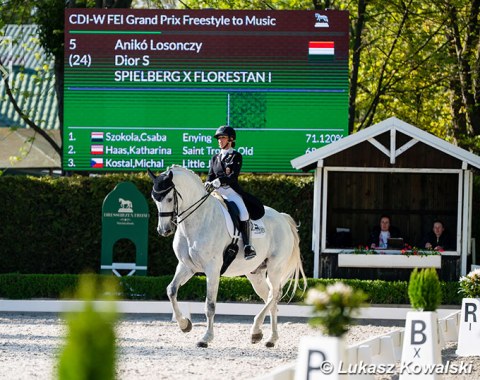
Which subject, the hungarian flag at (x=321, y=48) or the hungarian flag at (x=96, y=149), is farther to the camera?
the hungarian flag at (x=321, y=48)

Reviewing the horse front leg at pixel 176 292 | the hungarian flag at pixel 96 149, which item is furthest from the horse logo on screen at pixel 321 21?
the horse front leg at pixel 176 292

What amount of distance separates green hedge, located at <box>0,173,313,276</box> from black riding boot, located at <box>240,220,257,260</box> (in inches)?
308

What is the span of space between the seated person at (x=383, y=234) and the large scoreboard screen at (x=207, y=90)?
192 cm

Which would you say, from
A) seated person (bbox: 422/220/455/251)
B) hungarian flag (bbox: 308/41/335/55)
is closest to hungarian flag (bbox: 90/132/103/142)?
hungarian flag (bbox: 308/41/335/55)

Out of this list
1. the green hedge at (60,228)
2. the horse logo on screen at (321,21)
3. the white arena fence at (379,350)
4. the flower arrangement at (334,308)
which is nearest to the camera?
the flower arrangement at (334,308)

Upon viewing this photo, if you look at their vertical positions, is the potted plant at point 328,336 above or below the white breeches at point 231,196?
below

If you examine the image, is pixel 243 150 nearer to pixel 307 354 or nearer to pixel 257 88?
pixel 257 88

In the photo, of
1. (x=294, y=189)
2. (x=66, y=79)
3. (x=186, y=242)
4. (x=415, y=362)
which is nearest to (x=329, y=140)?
(x=294, y=189)

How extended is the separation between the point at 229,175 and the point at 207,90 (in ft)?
25.2

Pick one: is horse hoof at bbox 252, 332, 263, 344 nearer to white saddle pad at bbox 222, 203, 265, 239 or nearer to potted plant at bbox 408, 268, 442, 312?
white saddle pad at bbox 222, 203, 265, 239

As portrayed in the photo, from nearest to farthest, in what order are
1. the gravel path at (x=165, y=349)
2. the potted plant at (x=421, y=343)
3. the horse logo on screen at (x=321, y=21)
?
the potted plant at (x=421, y=343)
the gravel path at (x=165, y=349)
the horse logo on screen at (x=321, y=21)

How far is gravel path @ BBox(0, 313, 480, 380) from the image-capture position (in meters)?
10.3

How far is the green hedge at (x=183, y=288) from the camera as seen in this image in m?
19.0

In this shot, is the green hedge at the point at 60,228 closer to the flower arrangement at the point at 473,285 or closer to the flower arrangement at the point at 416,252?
the flower arrangement at the point at 416,252
